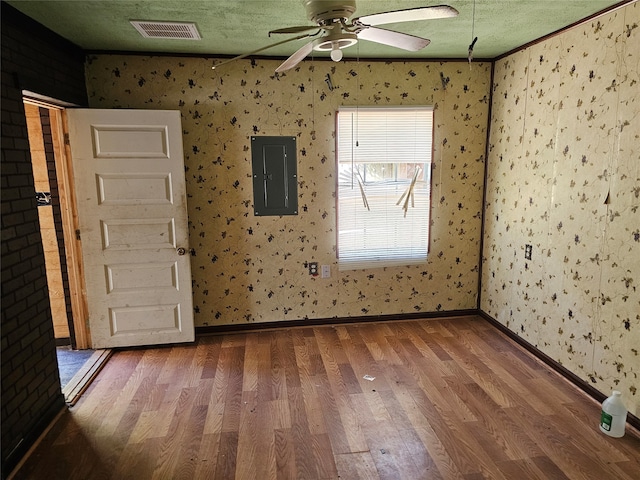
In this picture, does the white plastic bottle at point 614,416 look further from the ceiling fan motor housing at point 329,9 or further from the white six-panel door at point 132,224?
the white six-panel door at point 132,224

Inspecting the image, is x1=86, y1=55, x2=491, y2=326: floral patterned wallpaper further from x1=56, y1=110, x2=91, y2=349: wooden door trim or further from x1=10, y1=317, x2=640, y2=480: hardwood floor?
x1=10, y1=317, x2=640, y2=480: hardwood floor

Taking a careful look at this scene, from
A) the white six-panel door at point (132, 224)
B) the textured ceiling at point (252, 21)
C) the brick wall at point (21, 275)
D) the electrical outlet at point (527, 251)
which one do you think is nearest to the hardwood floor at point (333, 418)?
the brick wall at point (21, 275)

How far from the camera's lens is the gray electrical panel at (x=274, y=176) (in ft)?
11.8

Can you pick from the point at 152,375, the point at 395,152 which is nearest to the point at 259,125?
the point at 395,152

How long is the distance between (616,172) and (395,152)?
175 cm

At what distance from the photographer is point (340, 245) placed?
3.84m

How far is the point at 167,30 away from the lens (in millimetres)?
2715

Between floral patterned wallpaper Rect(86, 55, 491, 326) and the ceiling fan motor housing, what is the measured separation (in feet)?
5.92

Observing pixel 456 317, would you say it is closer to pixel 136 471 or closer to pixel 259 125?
pixel 259 125

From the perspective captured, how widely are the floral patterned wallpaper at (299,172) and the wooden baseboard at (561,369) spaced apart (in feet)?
1.97

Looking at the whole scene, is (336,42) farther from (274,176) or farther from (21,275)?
(21,275)

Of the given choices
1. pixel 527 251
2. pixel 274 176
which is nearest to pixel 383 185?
pixel 274 176

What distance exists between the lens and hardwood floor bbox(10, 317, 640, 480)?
2100 millimetres

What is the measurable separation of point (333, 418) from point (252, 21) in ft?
8.47
